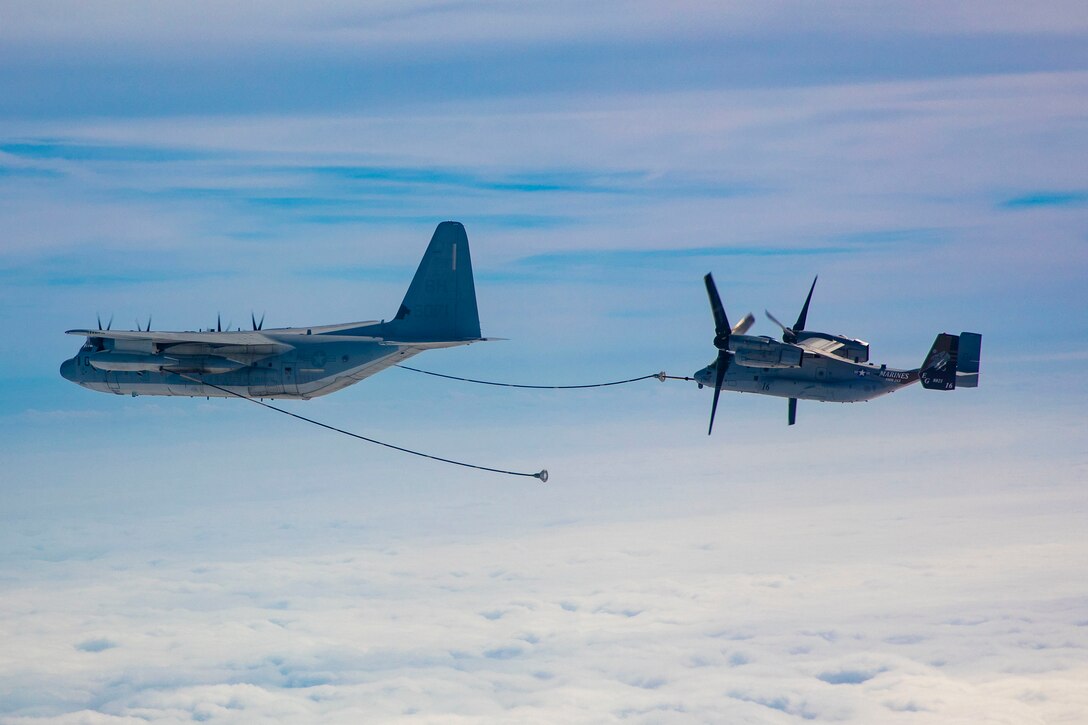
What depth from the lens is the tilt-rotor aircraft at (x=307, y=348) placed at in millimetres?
53406

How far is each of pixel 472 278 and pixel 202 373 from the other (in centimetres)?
1543

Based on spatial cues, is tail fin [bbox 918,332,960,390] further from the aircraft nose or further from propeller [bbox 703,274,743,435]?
the aircraft nose

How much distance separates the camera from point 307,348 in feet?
176

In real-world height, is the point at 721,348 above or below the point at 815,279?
below

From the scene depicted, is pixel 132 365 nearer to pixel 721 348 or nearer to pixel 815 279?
pixel 721 348

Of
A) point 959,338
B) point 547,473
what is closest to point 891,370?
point 959,338

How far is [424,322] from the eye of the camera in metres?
54.6

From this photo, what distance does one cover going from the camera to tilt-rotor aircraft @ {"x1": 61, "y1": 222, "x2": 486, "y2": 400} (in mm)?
53406

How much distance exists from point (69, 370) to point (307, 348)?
15.3 m

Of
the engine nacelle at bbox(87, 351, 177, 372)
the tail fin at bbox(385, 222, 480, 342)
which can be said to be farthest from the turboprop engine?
the tail fin at bbox(385, 222, 480, 342)

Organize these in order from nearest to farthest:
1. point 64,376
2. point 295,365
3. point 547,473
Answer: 1. point 547,473
2. point 295,365
3. point 64,376

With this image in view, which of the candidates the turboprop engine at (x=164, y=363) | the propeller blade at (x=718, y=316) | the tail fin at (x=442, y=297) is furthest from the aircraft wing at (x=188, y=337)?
the propeller blade at (x=718, y=316)

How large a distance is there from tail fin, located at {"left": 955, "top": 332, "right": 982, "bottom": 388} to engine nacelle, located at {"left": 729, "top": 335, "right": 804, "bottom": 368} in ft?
32.6

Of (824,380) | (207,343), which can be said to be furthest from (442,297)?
(824,380)
